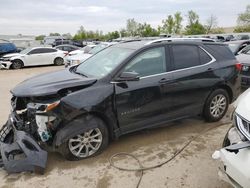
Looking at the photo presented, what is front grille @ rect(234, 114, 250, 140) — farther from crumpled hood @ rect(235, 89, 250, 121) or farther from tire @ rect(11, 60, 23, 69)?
tire @ rect(11, 60, 23, 69)

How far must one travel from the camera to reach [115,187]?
3180 mm

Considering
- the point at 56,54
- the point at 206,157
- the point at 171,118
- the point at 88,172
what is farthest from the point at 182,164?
the point at 56,54

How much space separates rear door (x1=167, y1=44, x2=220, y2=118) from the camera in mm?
4484

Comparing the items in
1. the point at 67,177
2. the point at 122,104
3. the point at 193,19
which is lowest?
the point at 67,177

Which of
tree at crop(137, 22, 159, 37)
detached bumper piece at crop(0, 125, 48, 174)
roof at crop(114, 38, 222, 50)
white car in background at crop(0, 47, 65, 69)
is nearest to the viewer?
detached bumper piece at crop(0, 125, 48, 174)

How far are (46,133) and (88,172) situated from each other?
77cm

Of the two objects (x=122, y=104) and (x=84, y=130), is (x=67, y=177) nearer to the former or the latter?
(x=84, y=130)

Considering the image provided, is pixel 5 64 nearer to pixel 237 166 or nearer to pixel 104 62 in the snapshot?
pixel 104 62

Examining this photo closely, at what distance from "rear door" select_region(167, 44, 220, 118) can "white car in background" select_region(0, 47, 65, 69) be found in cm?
1339

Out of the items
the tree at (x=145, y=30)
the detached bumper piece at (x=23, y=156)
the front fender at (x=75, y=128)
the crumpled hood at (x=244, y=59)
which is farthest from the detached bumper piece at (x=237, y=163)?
the tree at (x=145, y=30)

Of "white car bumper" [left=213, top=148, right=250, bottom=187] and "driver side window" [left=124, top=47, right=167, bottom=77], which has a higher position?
"driver side window" [left=124, top=47, right=167, bottom=77]

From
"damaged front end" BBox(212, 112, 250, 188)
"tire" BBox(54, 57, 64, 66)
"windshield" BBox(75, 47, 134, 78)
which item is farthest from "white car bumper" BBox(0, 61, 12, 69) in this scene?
"damaged front end" BBox(212, 112, 250, 188)

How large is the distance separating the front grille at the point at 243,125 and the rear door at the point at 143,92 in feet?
5.50

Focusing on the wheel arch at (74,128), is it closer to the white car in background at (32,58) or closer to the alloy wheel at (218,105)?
the alloy wheel at (218,105)
